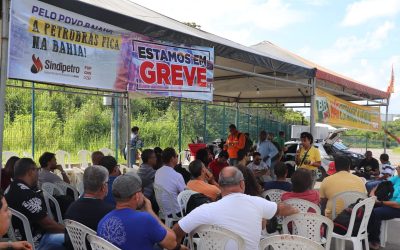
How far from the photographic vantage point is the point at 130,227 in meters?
2.43

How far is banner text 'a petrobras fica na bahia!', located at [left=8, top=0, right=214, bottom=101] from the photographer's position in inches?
139

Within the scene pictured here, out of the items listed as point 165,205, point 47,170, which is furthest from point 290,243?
point 47,170

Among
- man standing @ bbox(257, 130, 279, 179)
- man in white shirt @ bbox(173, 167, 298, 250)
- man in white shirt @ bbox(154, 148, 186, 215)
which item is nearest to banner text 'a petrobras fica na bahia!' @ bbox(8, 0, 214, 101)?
man in white shirt @ bbox(154, 148, 186, 215)

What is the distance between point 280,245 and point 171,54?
304 centimetres

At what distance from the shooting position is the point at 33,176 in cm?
361

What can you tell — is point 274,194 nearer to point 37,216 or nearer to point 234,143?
point 37,216

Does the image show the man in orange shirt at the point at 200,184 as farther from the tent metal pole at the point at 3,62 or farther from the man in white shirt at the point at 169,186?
the tent metal pole at the point at 3,62

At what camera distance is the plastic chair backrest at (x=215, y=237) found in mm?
2623

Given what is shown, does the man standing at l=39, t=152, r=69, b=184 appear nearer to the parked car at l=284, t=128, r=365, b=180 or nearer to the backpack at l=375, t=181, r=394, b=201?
the backpack at l=375, t=181, r=394, b=201

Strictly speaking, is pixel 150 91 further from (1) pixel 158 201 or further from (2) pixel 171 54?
(1) pixel 158 201

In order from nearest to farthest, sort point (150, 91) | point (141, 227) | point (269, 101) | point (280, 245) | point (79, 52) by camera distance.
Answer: point (141, 227), point (280, 245), point (79, 52), point (150, 91), point (269, 101)

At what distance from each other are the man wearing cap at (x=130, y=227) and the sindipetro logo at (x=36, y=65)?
5.50 ft

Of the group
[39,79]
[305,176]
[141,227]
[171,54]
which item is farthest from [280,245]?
[171,54]

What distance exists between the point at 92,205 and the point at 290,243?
4.64 ft
